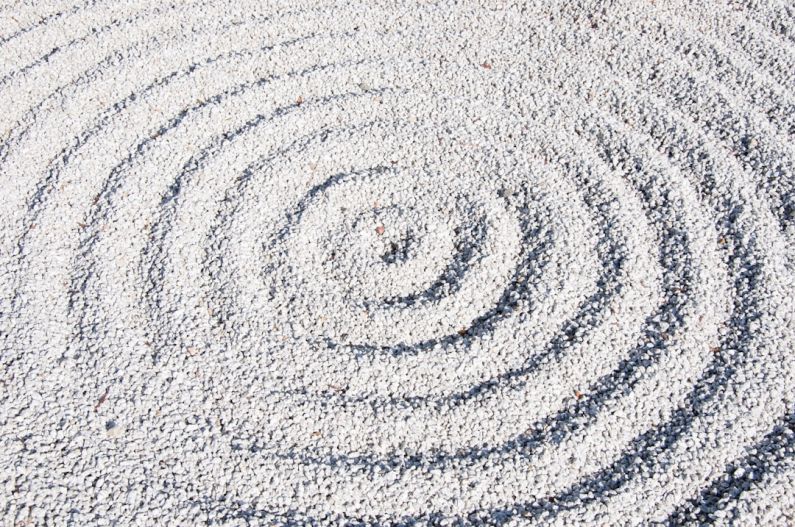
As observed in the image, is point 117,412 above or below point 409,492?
above

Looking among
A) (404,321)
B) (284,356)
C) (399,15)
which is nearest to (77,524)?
(284,356)

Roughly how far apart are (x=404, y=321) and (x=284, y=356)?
1128mm

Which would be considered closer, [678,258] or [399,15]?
[678,258]

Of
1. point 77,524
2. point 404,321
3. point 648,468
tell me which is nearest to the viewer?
point 77,524

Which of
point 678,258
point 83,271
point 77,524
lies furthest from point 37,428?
point 678,258

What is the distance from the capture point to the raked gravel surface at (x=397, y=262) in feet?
19.2

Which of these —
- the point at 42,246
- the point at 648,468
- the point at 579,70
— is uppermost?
the point at 579,70

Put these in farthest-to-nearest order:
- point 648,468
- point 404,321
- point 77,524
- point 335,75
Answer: point 335,75 < point 404,321 < point 648,468 < point 77,524

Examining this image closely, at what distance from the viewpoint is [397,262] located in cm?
766

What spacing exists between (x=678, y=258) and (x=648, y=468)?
234 centimetres

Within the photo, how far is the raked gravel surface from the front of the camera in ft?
19.2

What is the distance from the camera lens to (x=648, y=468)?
19.3ft

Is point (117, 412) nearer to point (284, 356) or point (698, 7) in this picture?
point (284, 356)

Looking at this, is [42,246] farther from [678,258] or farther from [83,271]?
[678,258]
